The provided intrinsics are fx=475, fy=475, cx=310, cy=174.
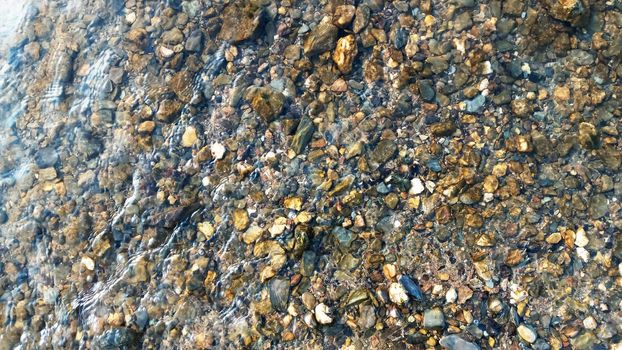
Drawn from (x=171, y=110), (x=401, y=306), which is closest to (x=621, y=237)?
(x=401, y=306)

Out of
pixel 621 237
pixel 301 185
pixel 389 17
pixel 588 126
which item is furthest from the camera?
pixel 389 17

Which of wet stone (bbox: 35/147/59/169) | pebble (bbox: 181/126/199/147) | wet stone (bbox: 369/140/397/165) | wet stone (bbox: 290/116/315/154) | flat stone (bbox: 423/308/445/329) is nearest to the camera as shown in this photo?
flat stone (bbox: 423/308/445/329)

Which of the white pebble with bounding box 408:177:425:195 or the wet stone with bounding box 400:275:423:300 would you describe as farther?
the white pebble with bounding box 408:177:425:195

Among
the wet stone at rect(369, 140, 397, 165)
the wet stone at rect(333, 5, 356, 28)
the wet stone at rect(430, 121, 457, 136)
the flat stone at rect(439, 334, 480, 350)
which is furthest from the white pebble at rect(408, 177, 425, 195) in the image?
the wet stone at rect(333, 5, 356, 28)

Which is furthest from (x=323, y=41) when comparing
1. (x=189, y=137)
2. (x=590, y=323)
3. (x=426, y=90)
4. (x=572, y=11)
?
(x=590, y=323)

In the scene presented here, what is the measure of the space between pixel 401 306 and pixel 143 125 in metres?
2.95

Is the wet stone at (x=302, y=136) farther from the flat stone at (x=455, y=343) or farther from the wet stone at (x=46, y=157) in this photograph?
the wet stone at (x=46, y=157)

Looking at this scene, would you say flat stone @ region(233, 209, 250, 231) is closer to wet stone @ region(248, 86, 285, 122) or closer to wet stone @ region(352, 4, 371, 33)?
wet stone @ region(248, 86, 285, 122)

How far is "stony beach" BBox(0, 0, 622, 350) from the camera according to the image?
3717mm

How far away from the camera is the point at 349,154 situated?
13.7 feet

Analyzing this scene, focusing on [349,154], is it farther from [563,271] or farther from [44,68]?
[44,68]

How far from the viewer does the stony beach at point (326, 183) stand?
3717 mm

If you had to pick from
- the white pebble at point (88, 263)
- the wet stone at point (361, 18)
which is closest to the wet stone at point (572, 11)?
the wet stone at point (361, 18)

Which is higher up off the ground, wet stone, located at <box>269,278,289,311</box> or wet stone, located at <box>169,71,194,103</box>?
wet stone, located at <box>169,71,194,103</box>
